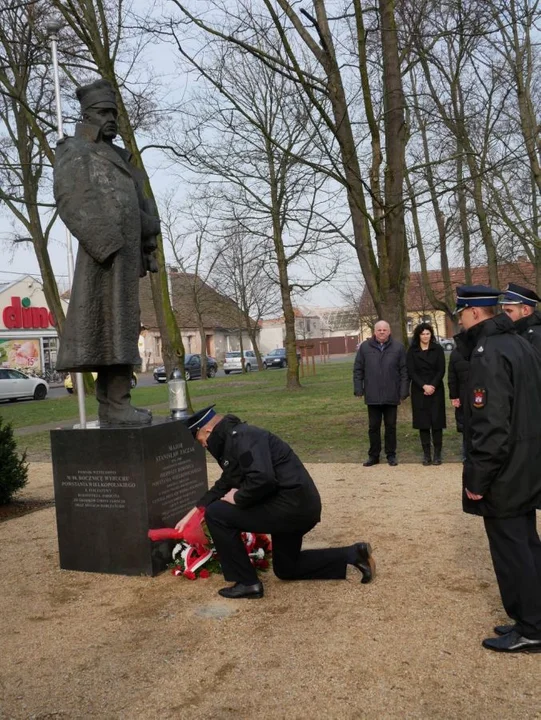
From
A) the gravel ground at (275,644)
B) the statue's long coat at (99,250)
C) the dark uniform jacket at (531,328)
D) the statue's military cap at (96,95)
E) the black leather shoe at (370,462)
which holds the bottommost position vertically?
the gravel ground at (275,644)

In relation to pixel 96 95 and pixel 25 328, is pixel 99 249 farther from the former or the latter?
pixel 25 328

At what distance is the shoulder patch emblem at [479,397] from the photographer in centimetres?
389

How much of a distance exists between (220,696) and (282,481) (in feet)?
4.81

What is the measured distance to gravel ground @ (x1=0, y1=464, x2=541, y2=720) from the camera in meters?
3.59

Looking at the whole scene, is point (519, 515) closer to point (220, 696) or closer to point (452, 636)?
point (452, 636)

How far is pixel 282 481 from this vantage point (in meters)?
4.83

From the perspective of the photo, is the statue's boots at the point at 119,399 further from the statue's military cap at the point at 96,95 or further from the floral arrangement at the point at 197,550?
the statue's military cap at the point at 96,95

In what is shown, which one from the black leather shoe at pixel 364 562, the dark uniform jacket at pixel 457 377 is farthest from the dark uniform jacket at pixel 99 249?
the dark uniform jacket at pixel 457 377

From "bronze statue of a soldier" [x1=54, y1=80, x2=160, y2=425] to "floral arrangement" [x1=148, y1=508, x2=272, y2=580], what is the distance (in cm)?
87

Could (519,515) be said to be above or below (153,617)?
above

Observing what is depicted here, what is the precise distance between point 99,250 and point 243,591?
8.51ft

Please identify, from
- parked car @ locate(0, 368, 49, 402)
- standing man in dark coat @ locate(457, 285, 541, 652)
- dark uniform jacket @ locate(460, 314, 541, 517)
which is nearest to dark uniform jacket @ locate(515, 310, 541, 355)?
standing man in dark coat @ locate(457, 285, 541, 652)

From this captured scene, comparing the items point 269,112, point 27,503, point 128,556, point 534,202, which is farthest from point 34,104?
point 128,556

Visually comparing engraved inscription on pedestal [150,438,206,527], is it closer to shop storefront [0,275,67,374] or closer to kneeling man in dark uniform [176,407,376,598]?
kneeling man in dark uniform [176,407,376,598]
